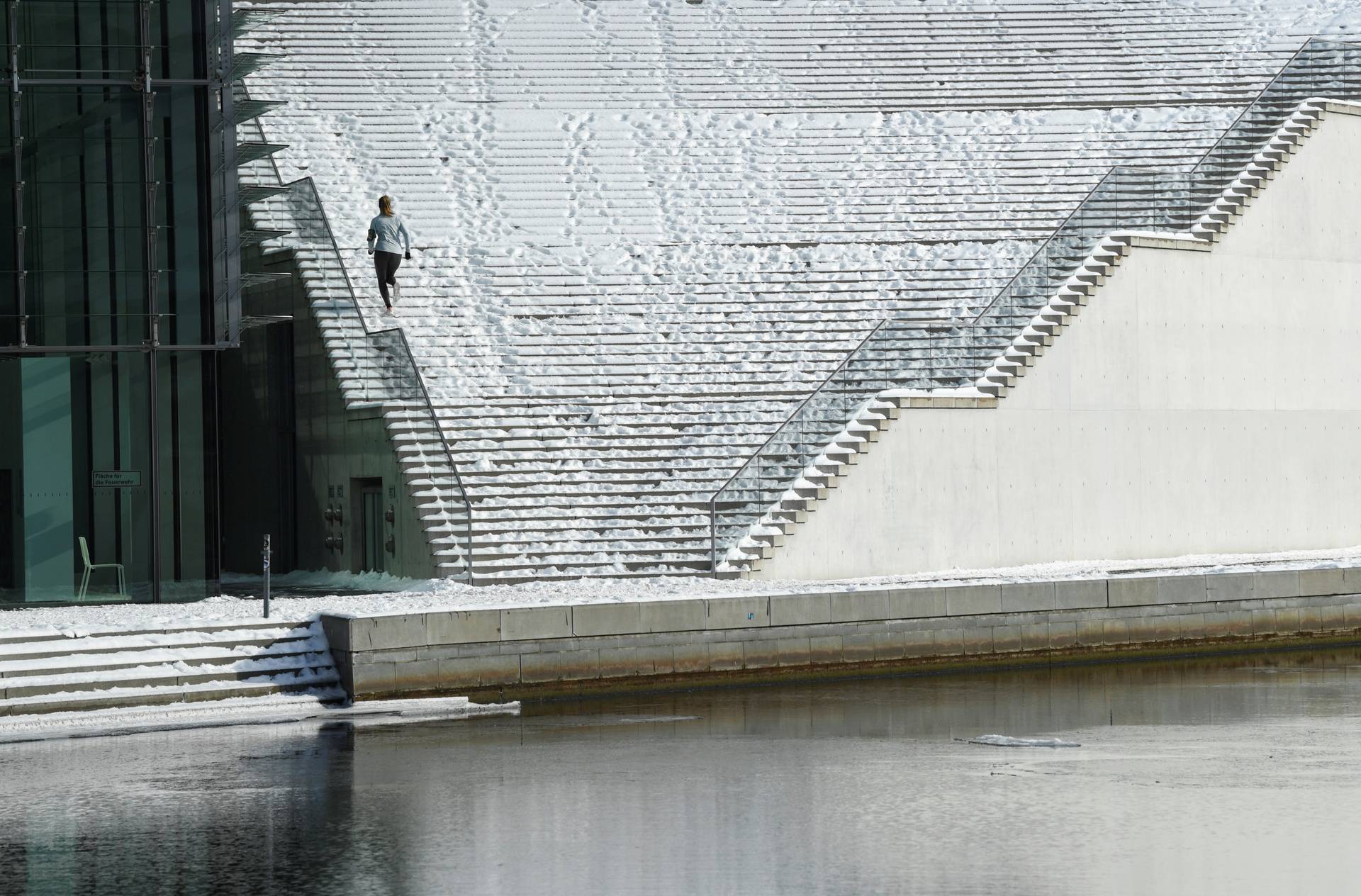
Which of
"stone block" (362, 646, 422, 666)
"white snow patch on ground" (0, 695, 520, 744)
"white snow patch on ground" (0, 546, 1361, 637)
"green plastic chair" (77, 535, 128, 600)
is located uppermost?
"green plastic chair" (77, 535, 128, 600)

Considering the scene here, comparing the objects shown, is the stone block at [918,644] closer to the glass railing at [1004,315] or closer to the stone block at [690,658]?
the stone block at [690,658]

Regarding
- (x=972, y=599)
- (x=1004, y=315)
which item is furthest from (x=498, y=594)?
(x=1004, y=315)

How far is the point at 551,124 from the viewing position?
36.4 metres

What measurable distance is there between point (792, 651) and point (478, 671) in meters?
3.25

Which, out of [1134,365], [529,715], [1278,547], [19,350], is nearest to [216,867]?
[529,715]

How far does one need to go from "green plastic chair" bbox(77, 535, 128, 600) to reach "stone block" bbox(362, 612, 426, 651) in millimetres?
5708

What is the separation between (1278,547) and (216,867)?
21.5 meters

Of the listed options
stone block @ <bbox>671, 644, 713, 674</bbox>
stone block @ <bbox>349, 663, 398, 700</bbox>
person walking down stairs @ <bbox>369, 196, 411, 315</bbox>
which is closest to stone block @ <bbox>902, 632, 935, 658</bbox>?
stone block @ <bbox>671, 644, 713, 674</bbox>

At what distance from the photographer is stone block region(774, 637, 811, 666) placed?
18.7m

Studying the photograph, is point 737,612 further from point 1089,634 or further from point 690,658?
point 1089,634

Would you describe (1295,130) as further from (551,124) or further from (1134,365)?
(551,124)

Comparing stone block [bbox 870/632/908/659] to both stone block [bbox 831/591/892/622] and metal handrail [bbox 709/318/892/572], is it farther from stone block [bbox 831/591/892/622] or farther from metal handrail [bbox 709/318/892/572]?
metal handrail [bbox 709/318/892/572]

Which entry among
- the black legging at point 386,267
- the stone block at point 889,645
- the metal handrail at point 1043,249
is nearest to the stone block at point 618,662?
the stone block at point 889,645

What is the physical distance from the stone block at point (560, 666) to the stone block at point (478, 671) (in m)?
0.10
